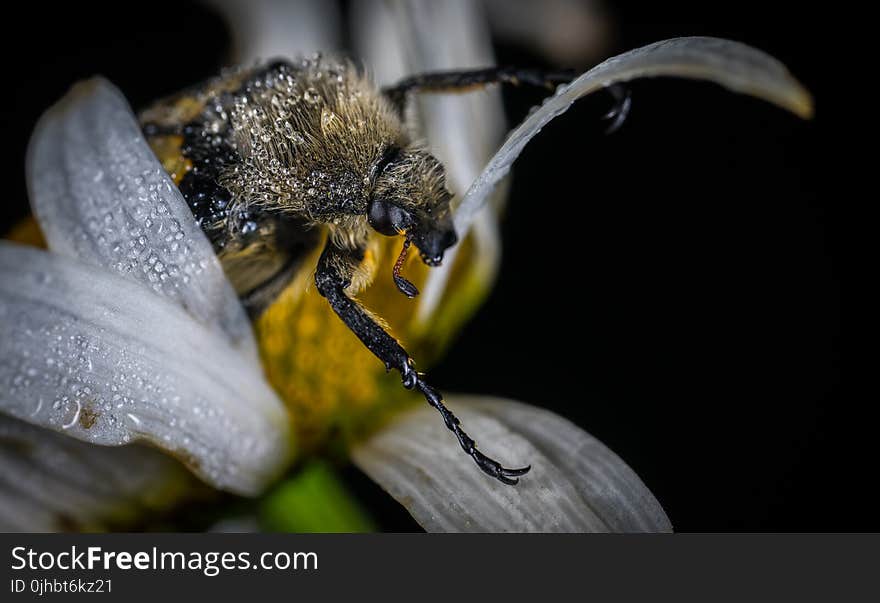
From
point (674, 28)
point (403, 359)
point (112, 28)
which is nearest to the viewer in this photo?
point (403, 359)

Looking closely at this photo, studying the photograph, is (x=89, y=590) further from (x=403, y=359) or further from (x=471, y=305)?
(x=471, y=305)

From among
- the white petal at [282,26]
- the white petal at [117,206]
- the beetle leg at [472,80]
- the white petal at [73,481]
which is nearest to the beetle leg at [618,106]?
the beetle leg at [472,80]

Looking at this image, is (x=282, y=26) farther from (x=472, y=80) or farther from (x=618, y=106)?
(x=618, y=106)

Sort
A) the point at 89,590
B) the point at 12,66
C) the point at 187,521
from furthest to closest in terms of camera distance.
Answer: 1. the point at 12,66
2. the point at 187,521
3. the point at 89,590

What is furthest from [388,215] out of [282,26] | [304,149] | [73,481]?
[282,26]

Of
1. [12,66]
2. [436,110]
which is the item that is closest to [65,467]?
[436,110]

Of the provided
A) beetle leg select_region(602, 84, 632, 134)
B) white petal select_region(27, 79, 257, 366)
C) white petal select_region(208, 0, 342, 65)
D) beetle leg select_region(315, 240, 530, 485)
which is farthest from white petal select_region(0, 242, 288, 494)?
white petal select_region(208, 0, 342, 65)

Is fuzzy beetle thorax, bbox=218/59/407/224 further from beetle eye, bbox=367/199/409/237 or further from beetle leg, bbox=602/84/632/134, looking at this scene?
beetle leg, bbox=602/84/632/134
